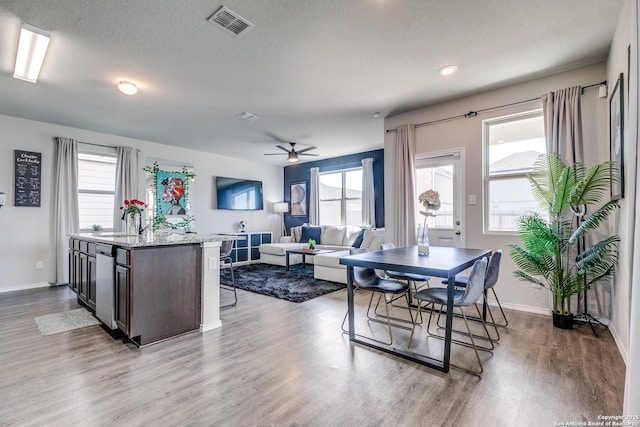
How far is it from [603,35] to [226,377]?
414 cm

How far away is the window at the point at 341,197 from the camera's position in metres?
7.25

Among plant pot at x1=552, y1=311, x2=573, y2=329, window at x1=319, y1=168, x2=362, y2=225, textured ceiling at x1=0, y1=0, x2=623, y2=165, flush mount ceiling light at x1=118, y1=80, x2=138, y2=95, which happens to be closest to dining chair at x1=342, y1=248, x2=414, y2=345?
plant pot at x1=552, y1=311, x2=573, y2=329

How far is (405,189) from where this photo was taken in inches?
169

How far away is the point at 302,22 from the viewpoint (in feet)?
7.71

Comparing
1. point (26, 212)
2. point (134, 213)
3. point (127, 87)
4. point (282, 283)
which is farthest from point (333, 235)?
point (26, 212)

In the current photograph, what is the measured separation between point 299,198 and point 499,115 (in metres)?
5.47

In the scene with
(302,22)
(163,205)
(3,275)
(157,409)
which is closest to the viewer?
(157,409)

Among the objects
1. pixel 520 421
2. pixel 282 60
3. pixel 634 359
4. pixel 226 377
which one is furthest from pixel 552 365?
pixel 282 60

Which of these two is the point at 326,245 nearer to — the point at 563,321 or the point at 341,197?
the point at 341,197

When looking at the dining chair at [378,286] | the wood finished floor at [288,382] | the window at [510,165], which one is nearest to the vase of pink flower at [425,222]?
the dining chair at [378,286]

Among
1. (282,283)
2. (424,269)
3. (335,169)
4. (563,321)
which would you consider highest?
(335,169)

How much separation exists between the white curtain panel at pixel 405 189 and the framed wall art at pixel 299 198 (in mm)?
4019

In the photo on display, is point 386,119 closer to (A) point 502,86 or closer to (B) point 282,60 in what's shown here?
(A) point 502,86

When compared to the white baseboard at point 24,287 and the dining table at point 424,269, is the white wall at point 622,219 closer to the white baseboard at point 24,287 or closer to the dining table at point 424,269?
the dining table at point 424,269
